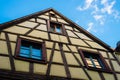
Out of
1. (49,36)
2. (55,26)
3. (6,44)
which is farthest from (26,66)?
(55,26)

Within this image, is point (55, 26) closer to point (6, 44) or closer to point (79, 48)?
point (79, 48)

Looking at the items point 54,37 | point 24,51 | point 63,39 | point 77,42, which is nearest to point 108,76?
point 77,42

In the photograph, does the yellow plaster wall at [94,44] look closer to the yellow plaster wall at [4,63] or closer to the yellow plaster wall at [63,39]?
the yellow plaster wall at [63,39]

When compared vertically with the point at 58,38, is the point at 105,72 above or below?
below

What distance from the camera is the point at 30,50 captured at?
8086mm

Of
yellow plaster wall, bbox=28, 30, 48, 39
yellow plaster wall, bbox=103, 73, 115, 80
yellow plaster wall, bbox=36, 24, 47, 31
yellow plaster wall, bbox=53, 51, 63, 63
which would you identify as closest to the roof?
yellow plaster wall, bbox=36, 24, 47, 31

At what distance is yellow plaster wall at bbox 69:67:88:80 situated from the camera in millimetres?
7248

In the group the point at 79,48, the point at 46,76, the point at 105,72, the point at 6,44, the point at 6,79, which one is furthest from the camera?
the point at 79,48

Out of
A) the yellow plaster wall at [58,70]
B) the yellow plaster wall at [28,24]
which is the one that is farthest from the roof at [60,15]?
the yellow plaster wall at [58,70]

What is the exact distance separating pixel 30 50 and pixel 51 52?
34.3 inches

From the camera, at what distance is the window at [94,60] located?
859 centimetres

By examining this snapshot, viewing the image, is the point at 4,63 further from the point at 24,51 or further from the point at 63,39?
the point at 63,39

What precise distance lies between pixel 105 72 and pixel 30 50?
3179 millimetres

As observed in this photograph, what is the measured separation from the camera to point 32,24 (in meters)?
9.63
